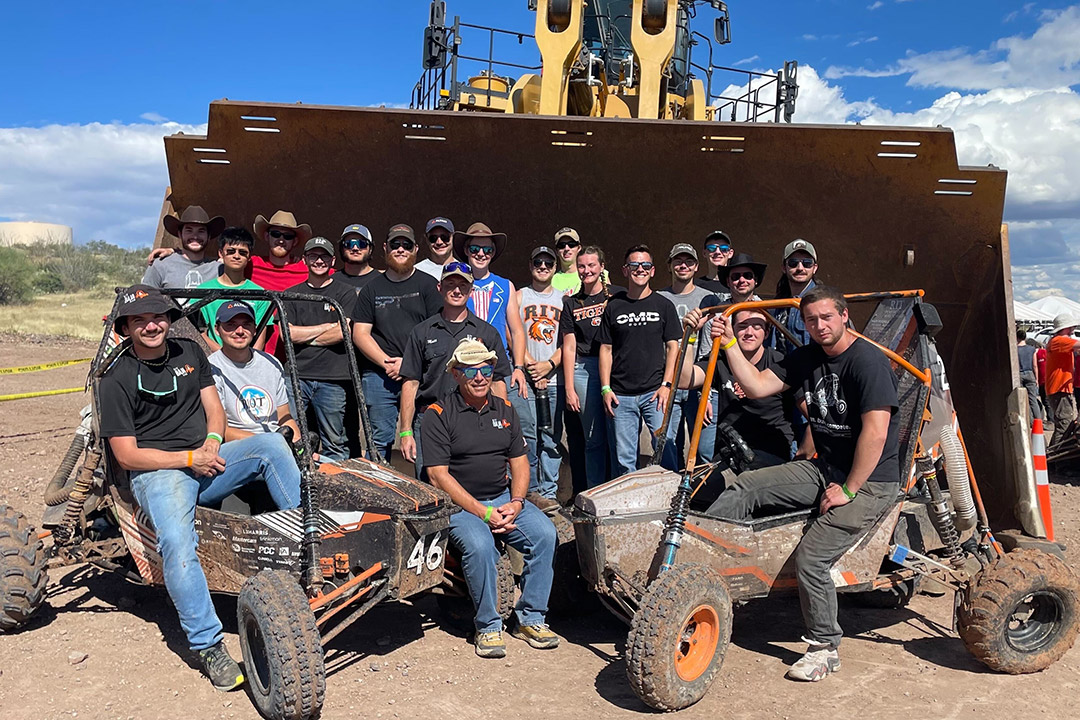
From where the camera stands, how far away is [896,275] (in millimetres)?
6344

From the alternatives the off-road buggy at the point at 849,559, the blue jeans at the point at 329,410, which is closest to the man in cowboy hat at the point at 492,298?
the blue jeans at the point at 329,410

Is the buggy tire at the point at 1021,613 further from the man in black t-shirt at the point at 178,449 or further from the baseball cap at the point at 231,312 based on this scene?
the baseball cap at the point at 231,312

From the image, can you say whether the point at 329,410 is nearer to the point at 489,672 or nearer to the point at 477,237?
the point at 477,237

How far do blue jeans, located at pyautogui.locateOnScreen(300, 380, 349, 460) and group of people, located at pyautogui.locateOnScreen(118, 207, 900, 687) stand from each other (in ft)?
0.04

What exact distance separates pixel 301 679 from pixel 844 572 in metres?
2.21

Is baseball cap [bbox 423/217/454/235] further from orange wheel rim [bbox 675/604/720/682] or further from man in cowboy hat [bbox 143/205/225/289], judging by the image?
orange wheel rim [bbox 675/604/720/682]

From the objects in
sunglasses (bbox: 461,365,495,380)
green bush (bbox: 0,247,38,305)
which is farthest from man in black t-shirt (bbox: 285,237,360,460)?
green bush (bbox: 0,247,38,305)

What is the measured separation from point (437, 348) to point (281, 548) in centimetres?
133

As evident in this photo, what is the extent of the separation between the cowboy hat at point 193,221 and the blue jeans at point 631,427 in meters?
2.76

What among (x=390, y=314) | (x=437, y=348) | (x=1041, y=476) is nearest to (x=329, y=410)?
(x=390, y=314)

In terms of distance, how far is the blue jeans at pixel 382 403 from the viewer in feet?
16.3

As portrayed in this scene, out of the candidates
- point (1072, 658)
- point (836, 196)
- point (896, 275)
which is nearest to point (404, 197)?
point (836, 196)

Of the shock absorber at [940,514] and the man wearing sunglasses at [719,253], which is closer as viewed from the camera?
the shock absorber at [940,514]

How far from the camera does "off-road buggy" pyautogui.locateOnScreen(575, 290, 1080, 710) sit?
3441 mm
